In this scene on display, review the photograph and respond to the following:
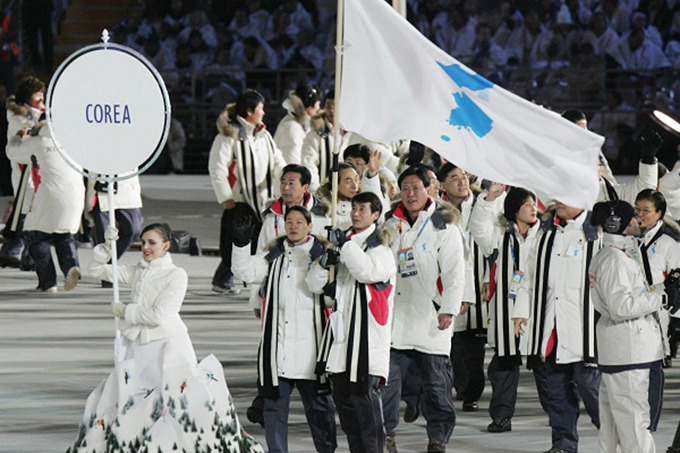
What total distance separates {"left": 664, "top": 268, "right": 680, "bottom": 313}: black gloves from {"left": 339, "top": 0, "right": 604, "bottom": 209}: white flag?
68cm

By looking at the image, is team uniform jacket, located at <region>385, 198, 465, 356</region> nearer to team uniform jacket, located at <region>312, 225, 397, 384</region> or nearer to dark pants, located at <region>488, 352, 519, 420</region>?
team uniform jacket, located at <region>312, 225, 397, 384</region>

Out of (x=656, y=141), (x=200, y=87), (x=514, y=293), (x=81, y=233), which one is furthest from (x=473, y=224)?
(x=200, y=87)

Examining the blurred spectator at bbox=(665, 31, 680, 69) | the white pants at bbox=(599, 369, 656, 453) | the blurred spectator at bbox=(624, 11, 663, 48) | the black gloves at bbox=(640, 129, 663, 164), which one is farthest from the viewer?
the blurred spectator at bbox=(624, 11, 663, 48)

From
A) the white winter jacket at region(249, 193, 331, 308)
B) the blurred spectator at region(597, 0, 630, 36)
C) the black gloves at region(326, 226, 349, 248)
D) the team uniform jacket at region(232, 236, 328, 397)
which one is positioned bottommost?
the team uniform jacket at region(232, 236, 328, 397)

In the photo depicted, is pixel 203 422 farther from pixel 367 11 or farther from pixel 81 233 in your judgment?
pixel 81 233

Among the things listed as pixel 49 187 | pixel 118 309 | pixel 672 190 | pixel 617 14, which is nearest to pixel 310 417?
pixel 118 309

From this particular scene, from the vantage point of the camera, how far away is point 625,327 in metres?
9.15

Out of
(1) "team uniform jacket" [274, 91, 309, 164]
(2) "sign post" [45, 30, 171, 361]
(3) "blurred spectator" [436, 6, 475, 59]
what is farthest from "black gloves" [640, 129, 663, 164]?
(3) "blurred spectator" [436, 6, 475, 59]

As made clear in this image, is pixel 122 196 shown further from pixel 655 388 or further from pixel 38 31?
pixel 38 31

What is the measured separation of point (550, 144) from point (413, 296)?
4.64 feet

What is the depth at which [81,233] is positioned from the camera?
799 inches

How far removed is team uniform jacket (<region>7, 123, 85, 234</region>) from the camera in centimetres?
1650

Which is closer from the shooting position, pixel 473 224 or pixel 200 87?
pixel 473 224

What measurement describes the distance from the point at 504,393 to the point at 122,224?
23.5 feet
